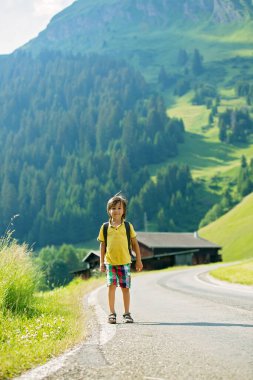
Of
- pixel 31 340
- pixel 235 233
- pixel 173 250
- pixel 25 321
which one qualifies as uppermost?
pixel 31 340

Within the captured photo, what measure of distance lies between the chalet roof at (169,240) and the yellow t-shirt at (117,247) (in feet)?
277

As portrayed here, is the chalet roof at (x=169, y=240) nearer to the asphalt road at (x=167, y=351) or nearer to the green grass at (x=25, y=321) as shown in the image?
the green grass at (x=25, y=321)

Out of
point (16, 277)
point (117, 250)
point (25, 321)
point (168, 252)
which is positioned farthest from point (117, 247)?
point (168, 252)

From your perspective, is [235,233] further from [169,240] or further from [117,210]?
[117,210]

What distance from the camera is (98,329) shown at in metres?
9.61

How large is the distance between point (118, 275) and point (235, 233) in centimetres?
12710

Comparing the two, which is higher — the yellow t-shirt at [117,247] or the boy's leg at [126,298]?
the yellow t-shirt at [117,247]

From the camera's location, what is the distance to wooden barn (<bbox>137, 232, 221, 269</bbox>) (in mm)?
95562

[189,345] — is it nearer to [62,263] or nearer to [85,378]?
[85,378]

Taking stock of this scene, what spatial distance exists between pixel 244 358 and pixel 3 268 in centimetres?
666

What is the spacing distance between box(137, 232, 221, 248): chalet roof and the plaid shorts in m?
84.3

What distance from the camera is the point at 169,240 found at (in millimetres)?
101625

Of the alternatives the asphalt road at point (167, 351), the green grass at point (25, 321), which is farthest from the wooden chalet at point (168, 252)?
the asphalt road at point (167, 351)

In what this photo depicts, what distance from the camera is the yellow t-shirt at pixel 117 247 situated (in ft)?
34.2
